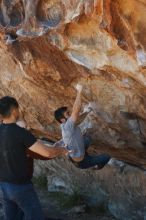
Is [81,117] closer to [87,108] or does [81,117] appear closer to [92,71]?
[87,108]

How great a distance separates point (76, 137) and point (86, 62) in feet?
2.56

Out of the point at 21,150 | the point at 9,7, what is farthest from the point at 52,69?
the point at 21,150

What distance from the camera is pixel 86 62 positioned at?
558 cm

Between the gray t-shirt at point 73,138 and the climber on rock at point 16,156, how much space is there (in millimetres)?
793

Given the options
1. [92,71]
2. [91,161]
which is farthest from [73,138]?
[92,71]

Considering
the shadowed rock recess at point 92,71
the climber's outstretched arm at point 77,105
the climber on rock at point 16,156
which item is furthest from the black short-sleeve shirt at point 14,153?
the shadowed rock recess at point 92,71

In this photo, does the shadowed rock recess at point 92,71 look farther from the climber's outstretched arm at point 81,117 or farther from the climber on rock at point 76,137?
the climber on rock at point 76,137

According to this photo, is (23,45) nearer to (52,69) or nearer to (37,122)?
(52,69)

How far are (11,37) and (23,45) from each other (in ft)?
0.50

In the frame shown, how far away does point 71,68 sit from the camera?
593 cm

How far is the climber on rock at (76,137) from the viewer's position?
18.9 ft

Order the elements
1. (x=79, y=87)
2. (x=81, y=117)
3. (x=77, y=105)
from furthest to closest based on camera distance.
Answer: (x=81, y=117) → (x=79, y=87) → (x=77, y=105)

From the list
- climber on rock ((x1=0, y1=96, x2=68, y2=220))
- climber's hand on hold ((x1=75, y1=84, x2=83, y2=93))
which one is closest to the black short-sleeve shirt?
climber on rock ((x1=0, y1=96, x2=68, y2=220))

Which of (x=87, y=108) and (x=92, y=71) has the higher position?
(x=92, y=71)
